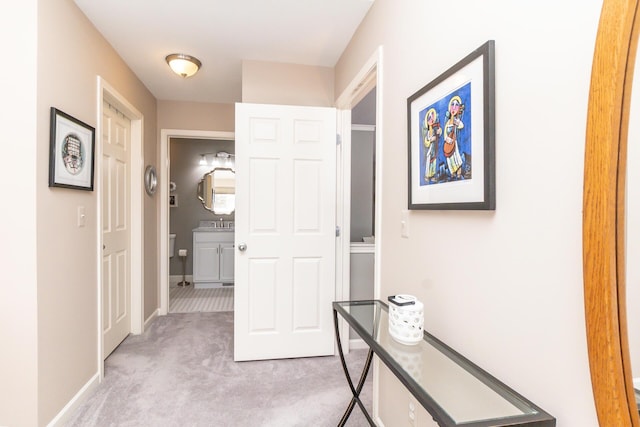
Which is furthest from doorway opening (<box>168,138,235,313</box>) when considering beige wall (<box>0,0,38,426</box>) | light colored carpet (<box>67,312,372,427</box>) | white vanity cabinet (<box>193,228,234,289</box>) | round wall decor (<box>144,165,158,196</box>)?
beige wall (<box>0,0,38,426</box>)

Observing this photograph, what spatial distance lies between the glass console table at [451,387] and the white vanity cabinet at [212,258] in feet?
13.5

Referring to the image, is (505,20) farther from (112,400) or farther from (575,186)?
(112,400)

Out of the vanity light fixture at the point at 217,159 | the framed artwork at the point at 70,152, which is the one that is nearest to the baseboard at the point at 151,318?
the framed artwork at the point at 70,152

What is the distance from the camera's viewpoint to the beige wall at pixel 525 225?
73 cm

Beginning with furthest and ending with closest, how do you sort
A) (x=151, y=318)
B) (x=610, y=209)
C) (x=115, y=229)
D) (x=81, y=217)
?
(x=151, y=318) → (x=115, y=229) → (x=81, y=217) → (x=610, y=209)

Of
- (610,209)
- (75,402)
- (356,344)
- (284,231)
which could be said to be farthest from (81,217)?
(610,209)

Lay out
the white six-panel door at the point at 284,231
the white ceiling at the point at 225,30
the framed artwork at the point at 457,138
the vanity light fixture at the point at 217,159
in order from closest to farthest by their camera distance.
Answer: the framed artwork at the point at 457,138 < the white ceiling at the point at 225,30 < the white six-panel door at the point at 284,231 < the vanity light fixture at the point at 217,159

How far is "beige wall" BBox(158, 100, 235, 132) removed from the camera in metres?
3.69

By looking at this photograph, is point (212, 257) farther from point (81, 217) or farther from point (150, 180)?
point (81, 217)

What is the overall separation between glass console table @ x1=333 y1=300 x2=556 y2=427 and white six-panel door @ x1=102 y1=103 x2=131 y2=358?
2264 millimetres

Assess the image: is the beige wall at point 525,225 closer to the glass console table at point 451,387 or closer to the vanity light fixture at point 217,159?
the glass console table at point 451,387

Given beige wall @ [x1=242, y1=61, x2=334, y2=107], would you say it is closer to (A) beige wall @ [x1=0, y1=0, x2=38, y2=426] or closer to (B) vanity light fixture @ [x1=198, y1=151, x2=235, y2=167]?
(A) beige wall @ [x1=0, y1=0, x2=38, y2=426]

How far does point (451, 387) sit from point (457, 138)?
2.56 feet

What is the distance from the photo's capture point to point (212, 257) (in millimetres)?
5121
